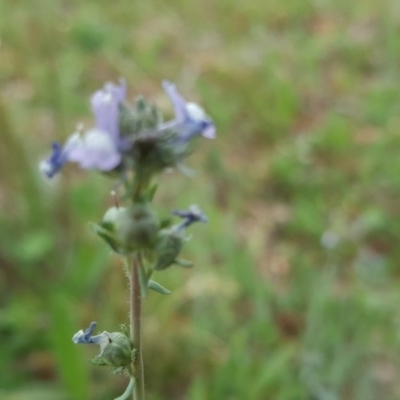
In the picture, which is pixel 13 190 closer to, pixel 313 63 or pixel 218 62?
pixel 218 62

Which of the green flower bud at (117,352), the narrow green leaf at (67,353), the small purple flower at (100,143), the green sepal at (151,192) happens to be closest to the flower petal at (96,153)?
the small purple flower at (100,143)

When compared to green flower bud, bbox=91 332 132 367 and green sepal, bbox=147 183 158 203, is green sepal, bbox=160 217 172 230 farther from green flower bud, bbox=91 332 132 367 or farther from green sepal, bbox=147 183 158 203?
green flower bud, bbox=91 332 132 367

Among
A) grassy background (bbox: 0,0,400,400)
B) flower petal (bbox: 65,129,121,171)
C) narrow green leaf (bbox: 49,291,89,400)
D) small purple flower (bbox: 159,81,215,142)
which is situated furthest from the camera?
grassy background (bbox: 0,0,400,400)

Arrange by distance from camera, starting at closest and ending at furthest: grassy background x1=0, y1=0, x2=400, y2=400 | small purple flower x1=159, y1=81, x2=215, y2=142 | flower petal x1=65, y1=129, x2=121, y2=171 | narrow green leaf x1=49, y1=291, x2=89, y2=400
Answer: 1. flower petal x1=65, y1=129, x2=121, y2=171
2. small purple flower x1=159, y1=81, x2=215, y2=142
3. narrow green leaf x1=49, y1=291, x2=89, y2=400
4. grassy background x1=0, y1=0, x2=400, y2=400

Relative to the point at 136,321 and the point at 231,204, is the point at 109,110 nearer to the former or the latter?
the point at 136,321

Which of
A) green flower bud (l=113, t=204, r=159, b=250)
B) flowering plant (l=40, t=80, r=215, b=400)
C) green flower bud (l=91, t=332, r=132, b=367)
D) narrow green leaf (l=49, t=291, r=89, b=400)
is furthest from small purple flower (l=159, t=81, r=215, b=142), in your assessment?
narrow green leaf (l=49, t=291, r=89, b=400)

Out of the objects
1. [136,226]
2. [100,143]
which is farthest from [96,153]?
[136,226]

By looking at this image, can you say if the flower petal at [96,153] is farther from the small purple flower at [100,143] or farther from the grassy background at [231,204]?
the grassy background at [231,204]

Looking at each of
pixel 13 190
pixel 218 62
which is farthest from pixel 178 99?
pixel 218 62

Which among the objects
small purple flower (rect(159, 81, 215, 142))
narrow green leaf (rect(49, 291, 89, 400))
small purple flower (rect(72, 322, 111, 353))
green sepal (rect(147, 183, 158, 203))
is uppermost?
narrow green leaf (rect(49, 291, 89, 400))
